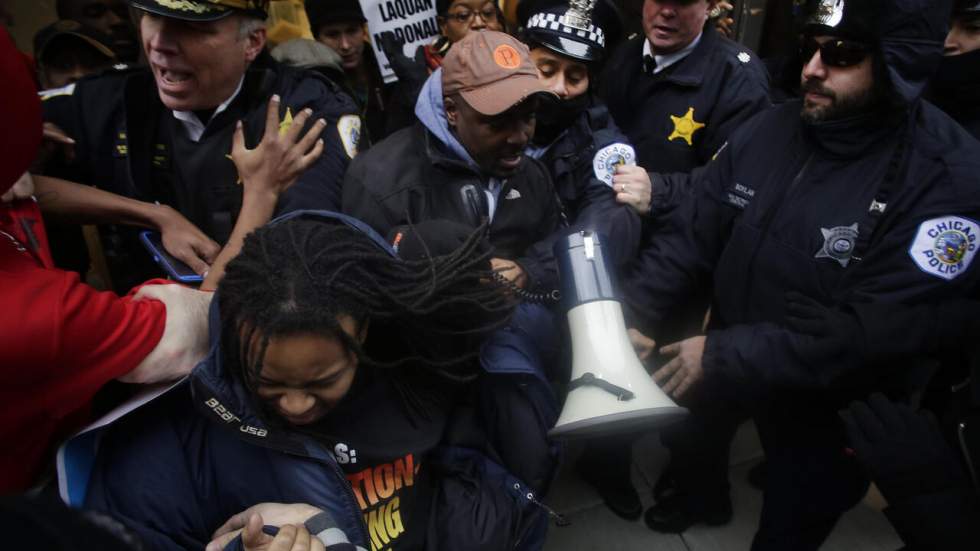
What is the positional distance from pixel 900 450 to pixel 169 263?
2.00 meters

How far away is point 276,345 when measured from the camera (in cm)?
120

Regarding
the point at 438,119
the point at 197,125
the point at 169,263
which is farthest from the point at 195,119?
the point at 438,119

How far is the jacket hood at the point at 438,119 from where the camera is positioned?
1958 millimetres

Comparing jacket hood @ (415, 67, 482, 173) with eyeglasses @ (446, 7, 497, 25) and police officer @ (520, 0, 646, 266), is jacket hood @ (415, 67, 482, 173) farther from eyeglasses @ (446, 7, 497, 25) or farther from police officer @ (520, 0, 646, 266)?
eyeglasses @ (446, 7, 497, 25)

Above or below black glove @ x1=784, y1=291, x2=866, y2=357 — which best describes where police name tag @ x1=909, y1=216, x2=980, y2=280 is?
above

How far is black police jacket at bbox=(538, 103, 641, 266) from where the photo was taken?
2291 mm

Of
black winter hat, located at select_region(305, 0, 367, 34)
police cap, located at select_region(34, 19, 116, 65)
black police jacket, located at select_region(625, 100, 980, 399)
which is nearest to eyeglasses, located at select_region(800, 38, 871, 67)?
black police jacket, located at select_region(625, 100, 980, 399)

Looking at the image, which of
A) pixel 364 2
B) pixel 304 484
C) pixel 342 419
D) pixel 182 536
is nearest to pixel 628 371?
pixel 342 419

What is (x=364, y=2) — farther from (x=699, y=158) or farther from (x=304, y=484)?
(x=304, y=484)

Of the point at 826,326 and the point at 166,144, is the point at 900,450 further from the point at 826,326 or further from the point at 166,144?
the point at 166,144

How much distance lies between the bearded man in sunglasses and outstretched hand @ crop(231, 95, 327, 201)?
1.19 metres

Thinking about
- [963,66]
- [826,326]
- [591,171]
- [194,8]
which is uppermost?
[194,8]

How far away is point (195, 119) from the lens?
211cm

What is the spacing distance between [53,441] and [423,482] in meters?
0.80
